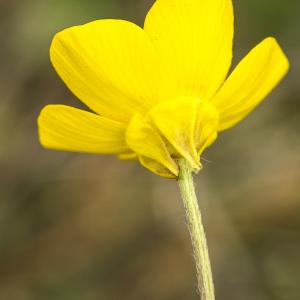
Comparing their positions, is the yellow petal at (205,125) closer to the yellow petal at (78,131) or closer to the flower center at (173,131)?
the flower center at (173,131)

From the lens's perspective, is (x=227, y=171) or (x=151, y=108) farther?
(x=227, y=171)

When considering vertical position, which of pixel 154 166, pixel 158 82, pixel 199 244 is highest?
pixel 158 82

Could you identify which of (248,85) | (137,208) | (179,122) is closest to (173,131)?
(179,122)

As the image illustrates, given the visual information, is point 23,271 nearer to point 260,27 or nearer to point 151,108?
point 260,27

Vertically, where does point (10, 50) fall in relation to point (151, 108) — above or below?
above

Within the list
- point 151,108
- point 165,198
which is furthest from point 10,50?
point 151,108

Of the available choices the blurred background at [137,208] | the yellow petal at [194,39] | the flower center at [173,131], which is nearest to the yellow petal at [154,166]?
the flower center at [173,131]

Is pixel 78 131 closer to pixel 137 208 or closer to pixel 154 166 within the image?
pixel 154 166
